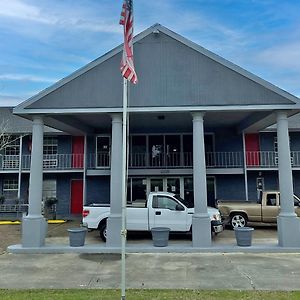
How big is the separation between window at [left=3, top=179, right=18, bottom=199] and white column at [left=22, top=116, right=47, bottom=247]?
1145 centimetres

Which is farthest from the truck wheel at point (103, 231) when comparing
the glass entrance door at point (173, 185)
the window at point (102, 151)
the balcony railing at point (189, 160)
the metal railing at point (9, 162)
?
the metal railing at point (9, 162)

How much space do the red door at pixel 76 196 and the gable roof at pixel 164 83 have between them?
10.4 m

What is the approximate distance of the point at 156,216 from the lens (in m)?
12.8

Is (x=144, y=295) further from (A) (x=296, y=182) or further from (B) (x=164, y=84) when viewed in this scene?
(A) (x=296, y=182)

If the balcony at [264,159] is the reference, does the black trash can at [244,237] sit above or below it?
below

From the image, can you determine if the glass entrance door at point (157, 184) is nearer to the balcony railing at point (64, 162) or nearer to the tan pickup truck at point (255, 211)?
the balcony railing at point (64, 162)

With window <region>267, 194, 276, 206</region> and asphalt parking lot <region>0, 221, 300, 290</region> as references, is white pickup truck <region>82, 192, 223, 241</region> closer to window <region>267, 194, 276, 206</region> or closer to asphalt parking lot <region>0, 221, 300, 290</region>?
asphalt parking lot <region>0, 221, 300, 290</region>

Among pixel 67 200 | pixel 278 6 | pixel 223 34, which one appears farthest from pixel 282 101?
pixel 67 200

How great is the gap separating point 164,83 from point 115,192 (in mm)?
4274

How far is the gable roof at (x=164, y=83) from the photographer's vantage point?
39.3 ft

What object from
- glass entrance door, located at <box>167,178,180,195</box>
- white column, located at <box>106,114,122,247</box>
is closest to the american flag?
white column, located at <box>106,114,122,247</box>

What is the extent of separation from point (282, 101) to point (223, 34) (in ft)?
13.4

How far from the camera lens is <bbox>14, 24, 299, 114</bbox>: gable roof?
12.0 metres

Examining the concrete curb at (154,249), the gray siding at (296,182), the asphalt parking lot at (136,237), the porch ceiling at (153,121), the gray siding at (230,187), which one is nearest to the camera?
the concrete curb at (154,249)
